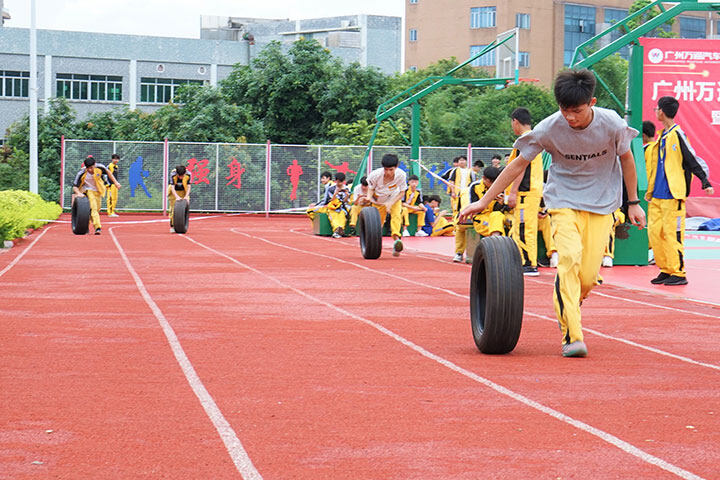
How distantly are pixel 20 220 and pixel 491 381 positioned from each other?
1580cm

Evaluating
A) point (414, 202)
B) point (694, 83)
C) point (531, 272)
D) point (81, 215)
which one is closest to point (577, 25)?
point (694, 83)

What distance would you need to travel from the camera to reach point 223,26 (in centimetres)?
9450

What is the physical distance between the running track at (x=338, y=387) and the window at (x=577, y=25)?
225ft

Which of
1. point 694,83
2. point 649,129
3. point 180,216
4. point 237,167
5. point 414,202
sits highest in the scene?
point 694,83

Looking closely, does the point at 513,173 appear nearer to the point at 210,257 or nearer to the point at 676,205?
the point at 676,205

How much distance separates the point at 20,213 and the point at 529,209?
37.7 ft

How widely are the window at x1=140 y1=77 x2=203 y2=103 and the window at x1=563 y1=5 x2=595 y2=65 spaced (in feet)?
94.6

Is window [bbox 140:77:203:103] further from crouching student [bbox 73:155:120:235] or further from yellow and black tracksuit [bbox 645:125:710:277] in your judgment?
yellow and black tracksuit [bbox 645:125:710:277]

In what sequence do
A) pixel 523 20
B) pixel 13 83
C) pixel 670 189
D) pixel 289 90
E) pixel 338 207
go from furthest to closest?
1. pixel 523 20
2. pixel 13 83
3. pixel 289 90
4. pixel 338 207
5. pixel 670 189

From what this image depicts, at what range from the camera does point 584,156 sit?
25.2ft

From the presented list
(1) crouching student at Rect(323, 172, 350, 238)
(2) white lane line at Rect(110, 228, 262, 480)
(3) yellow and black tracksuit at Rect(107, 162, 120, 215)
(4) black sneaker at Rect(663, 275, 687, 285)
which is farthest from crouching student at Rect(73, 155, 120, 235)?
(2) white lane line at Rect(110, 228, 262, 480)

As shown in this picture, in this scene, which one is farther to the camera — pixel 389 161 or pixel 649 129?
pixel 389 161

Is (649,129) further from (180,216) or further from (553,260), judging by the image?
(180,216)

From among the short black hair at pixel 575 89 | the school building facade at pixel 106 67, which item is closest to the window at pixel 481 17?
the school building facade at pixel 106 67
